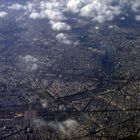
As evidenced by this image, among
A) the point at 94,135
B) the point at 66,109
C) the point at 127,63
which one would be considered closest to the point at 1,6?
the point at 127,63

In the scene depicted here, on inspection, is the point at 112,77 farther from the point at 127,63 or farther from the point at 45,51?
the point at 45,51

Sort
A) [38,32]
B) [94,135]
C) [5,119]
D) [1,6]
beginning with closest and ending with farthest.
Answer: [94,135] → [5,119] → [38,32] → [1,6]

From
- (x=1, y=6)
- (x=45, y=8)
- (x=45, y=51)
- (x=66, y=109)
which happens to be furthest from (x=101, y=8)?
(x=66, y=109)

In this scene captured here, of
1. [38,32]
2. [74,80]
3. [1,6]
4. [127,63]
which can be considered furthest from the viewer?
[1,6]

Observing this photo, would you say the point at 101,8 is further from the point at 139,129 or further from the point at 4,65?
the point at 139,129

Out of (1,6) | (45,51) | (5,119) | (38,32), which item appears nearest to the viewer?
(5,119)

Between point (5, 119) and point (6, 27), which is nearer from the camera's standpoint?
point (5, 119)
